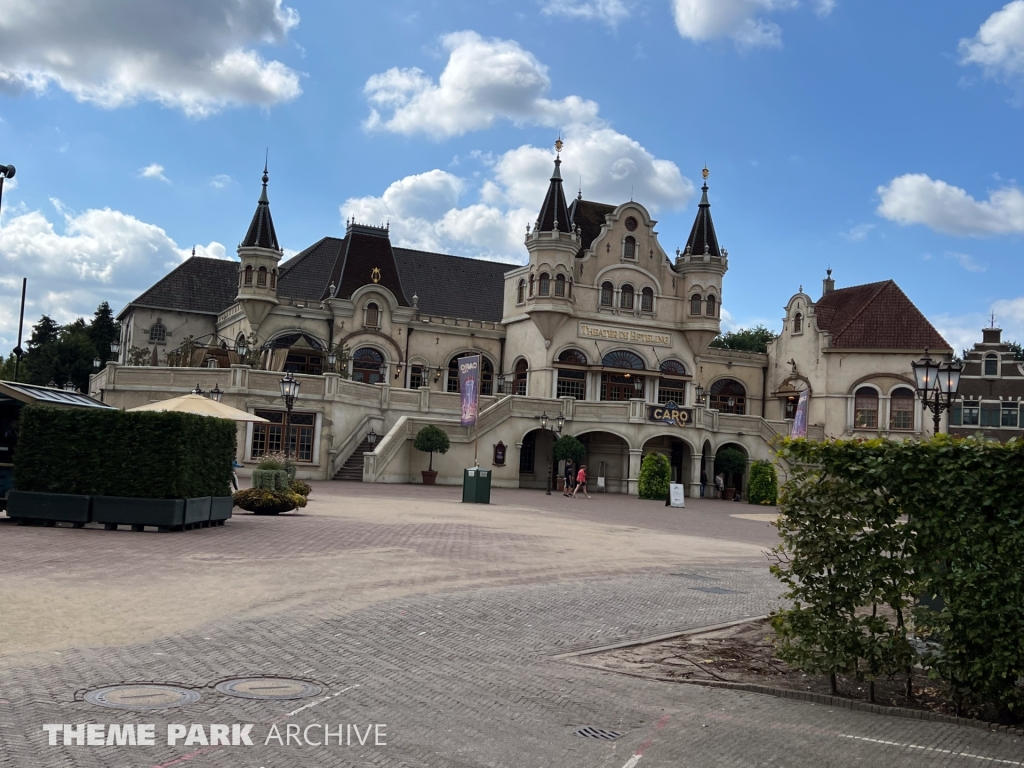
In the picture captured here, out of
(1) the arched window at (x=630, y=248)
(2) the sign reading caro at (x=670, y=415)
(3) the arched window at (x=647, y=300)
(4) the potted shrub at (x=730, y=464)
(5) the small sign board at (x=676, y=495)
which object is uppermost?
(1) the arched window at (x=630, y=248)

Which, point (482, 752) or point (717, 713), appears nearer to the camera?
point (482, 752)

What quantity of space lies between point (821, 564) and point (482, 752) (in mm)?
3712

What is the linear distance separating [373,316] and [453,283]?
8.70 meters

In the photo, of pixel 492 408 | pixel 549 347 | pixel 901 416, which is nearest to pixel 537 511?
pixel 492 408

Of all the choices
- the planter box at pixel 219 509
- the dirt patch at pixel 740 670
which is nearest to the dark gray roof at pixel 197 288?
the planter box at pixel 219 509

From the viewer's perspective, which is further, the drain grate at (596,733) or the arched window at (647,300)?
the arched window at (647,300)

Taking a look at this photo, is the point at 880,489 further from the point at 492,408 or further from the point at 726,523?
the point at 492,408

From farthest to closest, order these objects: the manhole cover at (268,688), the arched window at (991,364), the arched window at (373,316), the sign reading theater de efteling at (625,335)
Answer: the arched window at (991,364), the sign reading theater de efteling at (625,335), the arched window at (373,316), the manhole cover at (268,688)

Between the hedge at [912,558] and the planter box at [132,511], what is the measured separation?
487 inches

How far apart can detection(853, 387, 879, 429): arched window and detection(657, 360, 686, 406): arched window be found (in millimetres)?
9685

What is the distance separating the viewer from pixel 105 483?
18.2 m

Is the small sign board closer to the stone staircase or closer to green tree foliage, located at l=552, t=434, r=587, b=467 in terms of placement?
green tree foliage, located at l=552, t=434, r=587, b=467

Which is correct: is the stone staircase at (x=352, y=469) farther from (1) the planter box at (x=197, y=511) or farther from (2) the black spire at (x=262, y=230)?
(1) the planter box at (x=197, y=511)

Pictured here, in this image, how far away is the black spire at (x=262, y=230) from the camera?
50.0 meters
